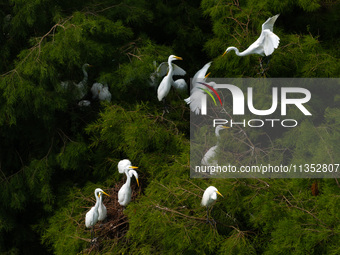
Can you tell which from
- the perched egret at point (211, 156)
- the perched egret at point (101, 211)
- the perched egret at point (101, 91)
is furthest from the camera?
the perched egret at point (101, 91)

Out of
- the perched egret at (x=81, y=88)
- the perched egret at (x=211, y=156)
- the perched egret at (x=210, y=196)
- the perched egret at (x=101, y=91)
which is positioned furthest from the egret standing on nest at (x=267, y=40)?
the perched egret at (x=81, y=88)

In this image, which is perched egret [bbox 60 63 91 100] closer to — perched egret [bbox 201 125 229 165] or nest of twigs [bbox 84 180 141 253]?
nest of twigs [bbox 84 180 141 253]

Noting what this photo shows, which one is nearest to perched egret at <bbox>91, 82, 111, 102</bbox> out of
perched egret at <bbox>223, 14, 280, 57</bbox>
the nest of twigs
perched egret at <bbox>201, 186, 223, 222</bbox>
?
the nest of twigs

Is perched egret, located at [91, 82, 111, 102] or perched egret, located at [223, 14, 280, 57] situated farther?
perched egret, located at [91, 82, 111, 102]

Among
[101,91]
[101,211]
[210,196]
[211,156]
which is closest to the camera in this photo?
[210,196]

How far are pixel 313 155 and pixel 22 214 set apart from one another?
2.25 m

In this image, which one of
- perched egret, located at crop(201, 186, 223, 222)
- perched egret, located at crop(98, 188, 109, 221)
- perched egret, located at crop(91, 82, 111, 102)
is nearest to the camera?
perched egret, located at crop(201, 186, 223, 222)

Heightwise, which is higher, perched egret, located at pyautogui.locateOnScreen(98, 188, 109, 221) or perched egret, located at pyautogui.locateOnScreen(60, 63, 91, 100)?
perched egret, located at pyautogui.locateOnScreen(60, 63, 91, 100)

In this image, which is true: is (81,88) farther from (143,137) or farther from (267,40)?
(267,40)

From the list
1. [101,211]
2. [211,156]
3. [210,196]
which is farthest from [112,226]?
[210,196]

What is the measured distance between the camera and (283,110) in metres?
2.85

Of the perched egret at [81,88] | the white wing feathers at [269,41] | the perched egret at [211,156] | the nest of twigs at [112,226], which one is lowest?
the nest of twigs at [112,226]

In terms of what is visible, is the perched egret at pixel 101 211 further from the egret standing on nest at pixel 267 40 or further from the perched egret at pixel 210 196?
the egret standing on nest at pixel 267 40

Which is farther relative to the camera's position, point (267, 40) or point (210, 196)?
point (267, 40)
